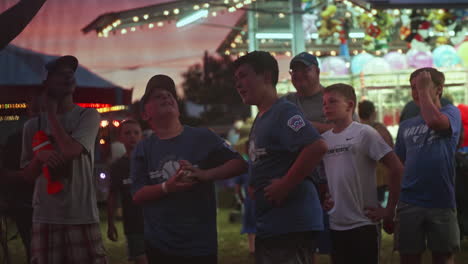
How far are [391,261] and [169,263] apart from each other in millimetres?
4077

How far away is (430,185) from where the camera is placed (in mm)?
4711

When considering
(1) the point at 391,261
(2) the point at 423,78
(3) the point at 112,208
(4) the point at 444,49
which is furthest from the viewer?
(4) the point at 444,49

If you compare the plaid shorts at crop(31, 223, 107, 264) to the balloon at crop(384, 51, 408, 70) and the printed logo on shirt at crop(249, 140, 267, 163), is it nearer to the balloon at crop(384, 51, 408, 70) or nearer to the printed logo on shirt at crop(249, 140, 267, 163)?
the printed logo on shirt at crop(249, 140, 267, 163)

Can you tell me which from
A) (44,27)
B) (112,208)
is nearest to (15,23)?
(44,27)

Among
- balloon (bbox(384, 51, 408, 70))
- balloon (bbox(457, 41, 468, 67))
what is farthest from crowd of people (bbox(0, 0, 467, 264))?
balloon (bbox(384, 51, 408, 70))

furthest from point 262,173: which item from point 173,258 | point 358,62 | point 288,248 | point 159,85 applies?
point 358,62

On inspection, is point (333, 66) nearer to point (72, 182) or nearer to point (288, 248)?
point (72, 182)

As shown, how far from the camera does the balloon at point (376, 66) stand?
1225 cm

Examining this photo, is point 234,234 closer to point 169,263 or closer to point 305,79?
point 305,79

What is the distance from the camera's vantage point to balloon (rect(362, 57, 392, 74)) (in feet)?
40.2

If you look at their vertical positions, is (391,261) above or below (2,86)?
below

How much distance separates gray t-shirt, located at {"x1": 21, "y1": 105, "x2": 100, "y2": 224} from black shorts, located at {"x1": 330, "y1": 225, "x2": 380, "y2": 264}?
4.95 ft

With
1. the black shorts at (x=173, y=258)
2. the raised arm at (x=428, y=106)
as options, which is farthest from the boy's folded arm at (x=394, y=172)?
the black shorts at (x=173, y=258)

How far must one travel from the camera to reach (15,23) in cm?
364
